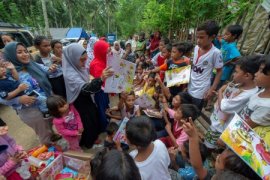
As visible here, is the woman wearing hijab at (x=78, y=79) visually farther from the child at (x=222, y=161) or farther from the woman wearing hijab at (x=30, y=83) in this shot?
the child at (x=222, y=161)

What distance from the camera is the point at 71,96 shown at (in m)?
2.38

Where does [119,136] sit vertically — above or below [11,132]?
above

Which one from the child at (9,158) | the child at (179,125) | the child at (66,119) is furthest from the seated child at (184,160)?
the child at (9,158)

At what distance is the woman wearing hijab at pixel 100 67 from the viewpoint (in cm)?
269

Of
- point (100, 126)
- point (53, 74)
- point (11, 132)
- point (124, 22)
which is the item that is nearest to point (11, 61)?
point (53, 74)

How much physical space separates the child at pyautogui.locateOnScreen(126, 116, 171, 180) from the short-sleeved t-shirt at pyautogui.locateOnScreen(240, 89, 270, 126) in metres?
0.82

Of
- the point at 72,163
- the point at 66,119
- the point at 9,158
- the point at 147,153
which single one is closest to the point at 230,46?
the point at 147,153

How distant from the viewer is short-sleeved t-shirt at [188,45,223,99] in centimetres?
245

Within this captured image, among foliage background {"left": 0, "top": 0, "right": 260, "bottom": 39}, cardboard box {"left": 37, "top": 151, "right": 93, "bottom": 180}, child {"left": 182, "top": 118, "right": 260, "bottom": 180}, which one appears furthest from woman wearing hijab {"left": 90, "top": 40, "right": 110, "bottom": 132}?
foliage background {"left": 0, "top": 0, "right": 260, "bottom": 39}

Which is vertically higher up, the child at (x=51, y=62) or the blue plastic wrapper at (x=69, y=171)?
the child at (x=51, y=62)

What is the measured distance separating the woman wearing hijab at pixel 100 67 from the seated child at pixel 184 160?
1.26 m

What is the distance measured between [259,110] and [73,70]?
6.65ft

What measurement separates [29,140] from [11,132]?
0.56 metres

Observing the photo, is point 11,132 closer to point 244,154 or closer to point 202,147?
point 202,147
